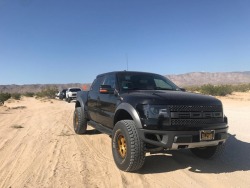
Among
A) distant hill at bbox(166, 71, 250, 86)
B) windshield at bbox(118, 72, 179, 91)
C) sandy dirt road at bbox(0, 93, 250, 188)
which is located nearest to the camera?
sandy dirt road at bbox(0, 93, 250, 188)

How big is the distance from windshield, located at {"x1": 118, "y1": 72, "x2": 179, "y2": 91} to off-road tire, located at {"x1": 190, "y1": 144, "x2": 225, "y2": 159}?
1496 mm

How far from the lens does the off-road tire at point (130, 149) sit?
4871 mm

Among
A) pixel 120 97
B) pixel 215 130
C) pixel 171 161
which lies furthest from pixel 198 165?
pixel 120 97

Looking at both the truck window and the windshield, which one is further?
the truck window

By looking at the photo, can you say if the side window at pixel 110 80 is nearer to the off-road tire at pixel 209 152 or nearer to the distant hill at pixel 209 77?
the off-road tire at pixel 209 152

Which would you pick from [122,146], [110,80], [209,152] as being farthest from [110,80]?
[209,152]

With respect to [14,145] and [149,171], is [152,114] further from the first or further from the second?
[14,145]

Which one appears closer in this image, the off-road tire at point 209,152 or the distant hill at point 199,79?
the off-road tire at point 209,152

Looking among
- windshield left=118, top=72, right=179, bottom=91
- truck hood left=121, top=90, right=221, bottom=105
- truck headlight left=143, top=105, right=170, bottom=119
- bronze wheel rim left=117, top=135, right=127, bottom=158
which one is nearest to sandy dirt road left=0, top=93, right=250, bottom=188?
bronze wheel rim left=117, top=135, right=127, bottom=158

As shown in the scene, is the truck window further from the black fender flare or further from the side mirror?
the black fender flare

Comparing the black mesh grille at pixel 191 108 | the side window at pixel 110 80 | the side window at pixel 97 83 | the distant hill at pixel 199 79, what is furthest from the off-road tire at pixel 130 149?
the distant hill at pixel 199 79

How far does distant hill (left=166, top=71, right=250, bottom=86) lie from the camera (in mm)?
166812

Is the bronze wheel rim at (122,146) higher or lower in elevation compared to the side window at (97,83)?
lower

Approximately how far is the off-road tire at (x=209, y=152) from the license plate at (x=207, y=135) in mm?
904
